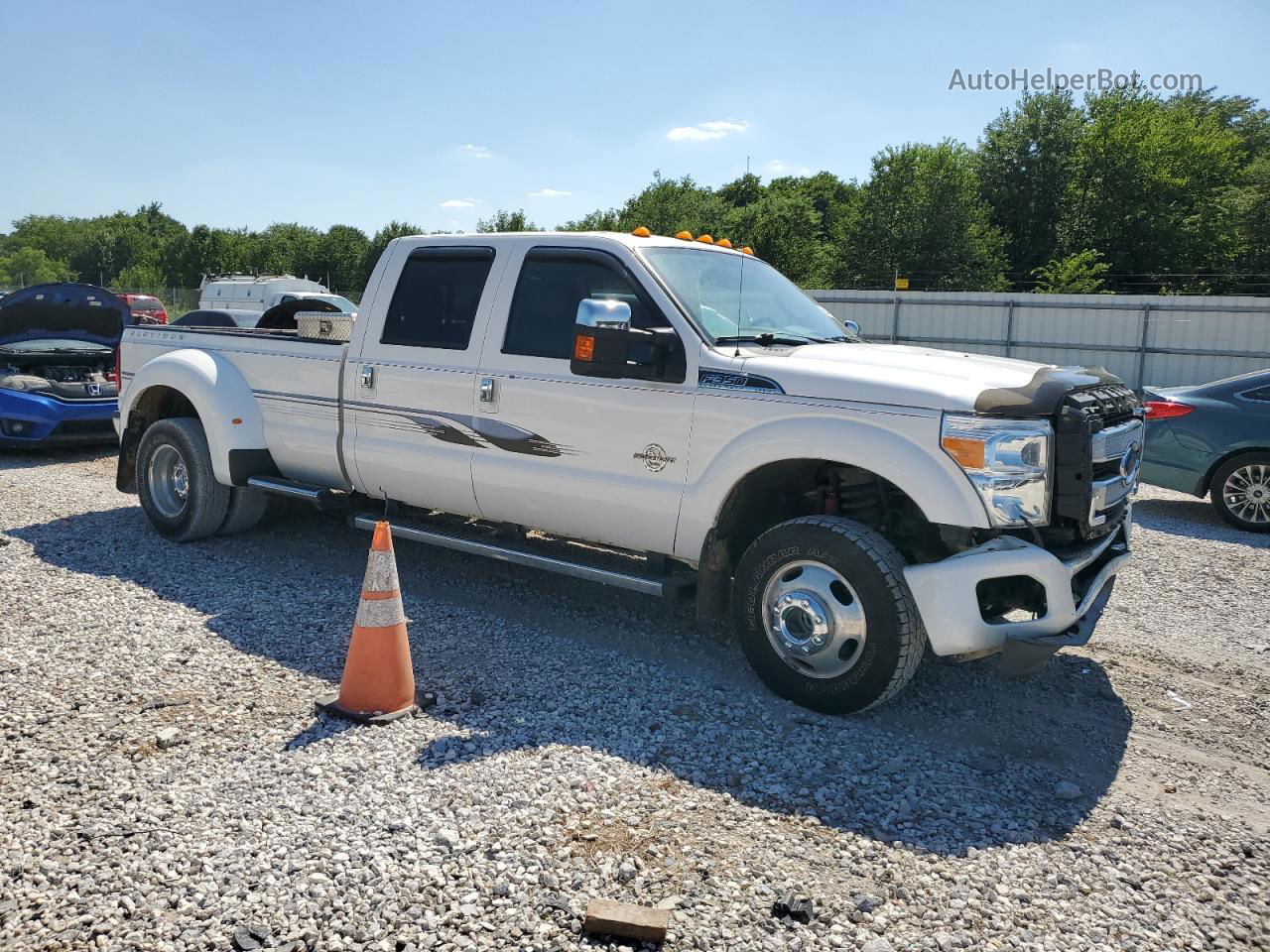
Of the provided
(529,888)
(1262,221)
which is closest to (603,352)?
(529,888)

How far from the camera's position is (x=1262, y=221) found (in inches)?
2003

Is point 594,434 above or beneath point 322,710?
above

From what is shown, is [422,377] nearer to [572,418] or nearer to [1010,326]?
[572,418]

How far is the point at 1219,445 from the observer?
29.1 feet

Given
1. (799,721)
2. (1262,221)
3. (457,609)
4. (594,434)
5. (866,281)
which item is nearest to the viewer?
(799,721)

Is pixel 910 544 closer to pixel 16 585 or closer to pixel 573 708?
pixel 573 708

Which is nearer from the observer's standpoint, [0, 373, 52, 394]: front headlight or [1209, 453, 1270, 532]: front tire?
[1209, 453, 1270, 532]: front tire

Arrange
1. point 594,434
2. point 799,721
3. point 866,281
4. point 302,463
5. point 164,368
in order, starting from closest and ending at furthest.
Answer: point 799,721, point 594,434, point 302,463, point 164,368, point 866,281

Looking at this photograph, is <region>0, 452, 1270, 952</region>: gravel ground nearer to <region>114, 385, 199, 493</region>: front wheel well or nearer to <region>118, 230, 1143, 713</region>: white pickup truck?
<region>118, 230, 1143, 713</region>: white pickup truck

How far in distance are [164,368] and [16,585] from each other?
1762mm

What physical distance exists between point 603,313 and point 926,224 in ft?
176

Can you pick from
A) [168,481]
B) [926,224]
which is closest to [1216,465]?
[168,481]

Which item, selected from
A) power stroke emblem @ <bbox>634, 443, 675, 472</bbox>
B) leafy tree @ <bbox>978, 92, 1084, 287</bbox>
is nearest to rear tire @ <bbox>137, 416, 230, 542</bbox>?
power stroke emblem @ <bbox>634, 443, 675, 472</bbox>

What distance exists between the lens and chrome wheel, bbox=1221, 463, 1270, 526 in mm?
8648
